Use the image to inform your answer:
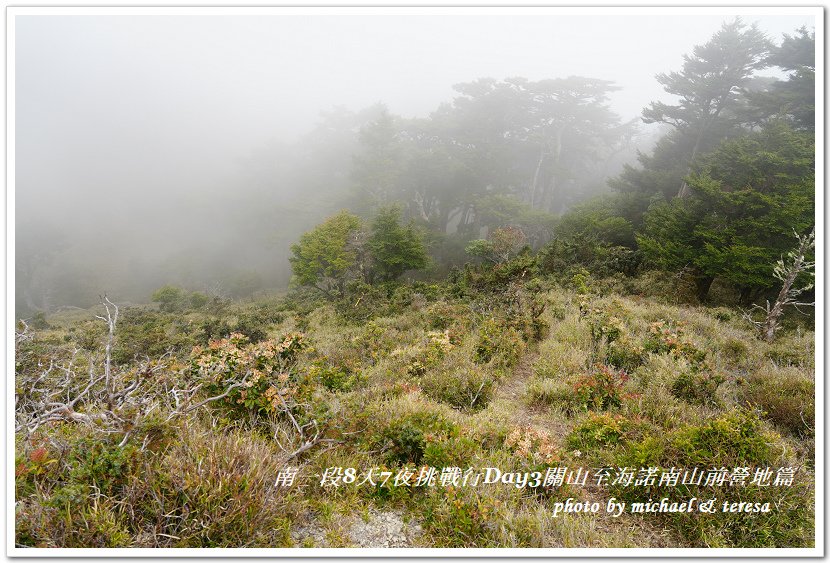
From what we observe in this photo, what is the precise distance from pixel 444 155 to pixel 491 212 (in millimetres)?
8341

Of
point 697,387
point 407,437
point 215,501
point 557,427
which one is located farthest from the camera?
point 697,387

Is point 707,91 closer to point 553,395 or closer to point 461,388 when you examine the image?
point 553,395

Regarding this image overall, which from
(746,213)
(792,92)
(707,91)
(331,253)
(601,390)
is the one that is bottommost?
(331,253)

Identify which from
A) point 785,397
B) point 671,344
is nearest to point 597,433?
point 785,397

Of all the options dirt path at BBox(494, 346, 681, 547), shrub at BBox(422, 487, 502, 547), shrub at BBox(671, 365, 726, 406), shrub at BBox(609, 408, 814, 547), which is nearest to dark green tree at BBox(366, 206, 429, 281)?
dirt path at BBox(494, 346, 681, 547)

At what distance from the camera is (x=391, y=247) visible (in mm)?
19391

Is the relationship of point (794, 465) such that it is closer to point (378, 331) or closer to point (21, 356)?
point (378, 331)

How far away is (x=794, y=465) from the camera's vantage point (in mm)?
3182

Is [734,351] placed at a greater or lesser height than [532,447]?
greater

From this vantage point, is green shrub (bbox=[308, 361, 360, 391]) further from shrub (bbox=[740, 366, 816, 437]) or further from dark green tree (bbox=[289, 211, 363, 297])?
dark green tree (bbox=[289, 211, 363, 297])

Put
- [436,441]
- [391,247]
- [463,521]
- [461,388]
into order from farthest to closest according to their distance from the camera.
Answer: [391,247]
[461,388]
[436,441]
[463,521]

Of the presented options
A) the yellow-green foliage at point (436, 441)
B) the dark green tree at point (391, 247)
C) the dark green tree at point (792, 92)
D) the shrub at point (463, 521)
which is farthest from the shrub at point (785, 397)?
the dark green tree at point (391, 247)

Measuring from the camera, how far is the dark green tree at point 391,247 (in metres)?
19.2

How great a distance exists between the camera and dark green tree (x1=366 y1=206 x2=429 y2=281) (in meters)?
19.2
